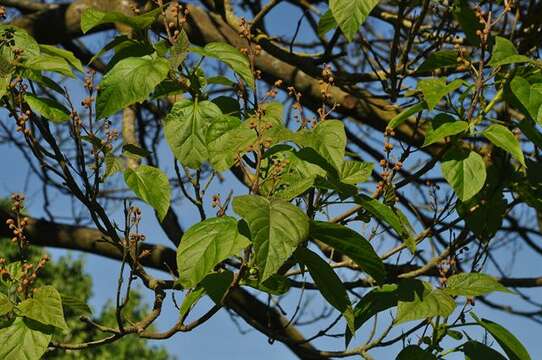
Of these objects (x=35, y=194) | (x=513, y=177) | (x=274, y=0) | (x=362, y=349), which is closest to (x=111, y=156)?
(x=362, y=349)

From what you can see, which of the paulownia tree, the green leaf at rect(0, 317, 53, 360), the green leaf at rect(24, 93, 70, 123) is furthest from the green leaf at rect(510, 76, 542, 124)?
the green leaf at rect(0, 317, 53, 360)

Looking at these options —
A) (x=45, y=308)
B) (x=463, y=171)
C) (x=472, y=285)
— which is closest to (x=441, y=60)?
(x=463, y=171)

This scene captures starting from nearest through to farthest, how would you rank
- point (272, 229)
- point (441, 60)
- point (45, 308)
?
point (272, 229) → point (45, 308) → point (441, 60)

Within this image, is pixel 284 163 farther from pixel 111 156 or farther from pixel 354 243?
pixel 111 156

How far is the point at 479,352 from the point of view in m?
1.83

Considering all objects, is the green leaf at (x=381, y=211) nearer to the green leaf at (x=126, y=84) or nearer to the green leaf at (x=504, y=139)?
the green leaf at (x=504, y=139)

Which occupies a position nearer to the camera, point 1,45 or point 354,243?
point 354,243

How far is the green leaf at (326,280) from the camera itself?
163 centimetres

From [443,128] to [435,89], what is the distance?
0.31ft

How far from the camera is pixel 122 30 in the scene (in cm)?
363

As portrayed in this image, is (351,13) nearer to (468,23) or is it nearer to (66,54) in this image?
(468,23)

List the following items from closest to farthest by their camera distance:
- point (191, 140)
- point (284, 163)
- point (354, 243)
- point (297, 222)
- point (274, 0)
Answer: point (297, 222) → point (354, 243) → point (284, 163) → point (191, 140) → point (274, 0)

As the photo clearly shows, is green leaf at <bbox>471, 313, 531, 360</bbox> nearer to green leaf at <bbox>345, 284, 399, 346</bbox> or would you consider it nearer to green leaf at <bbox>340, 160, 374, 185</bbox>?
green leaf at <bbox>345, 284, 399, 346</bbox>

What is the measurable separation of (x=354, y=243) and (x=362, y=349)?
57 cm
